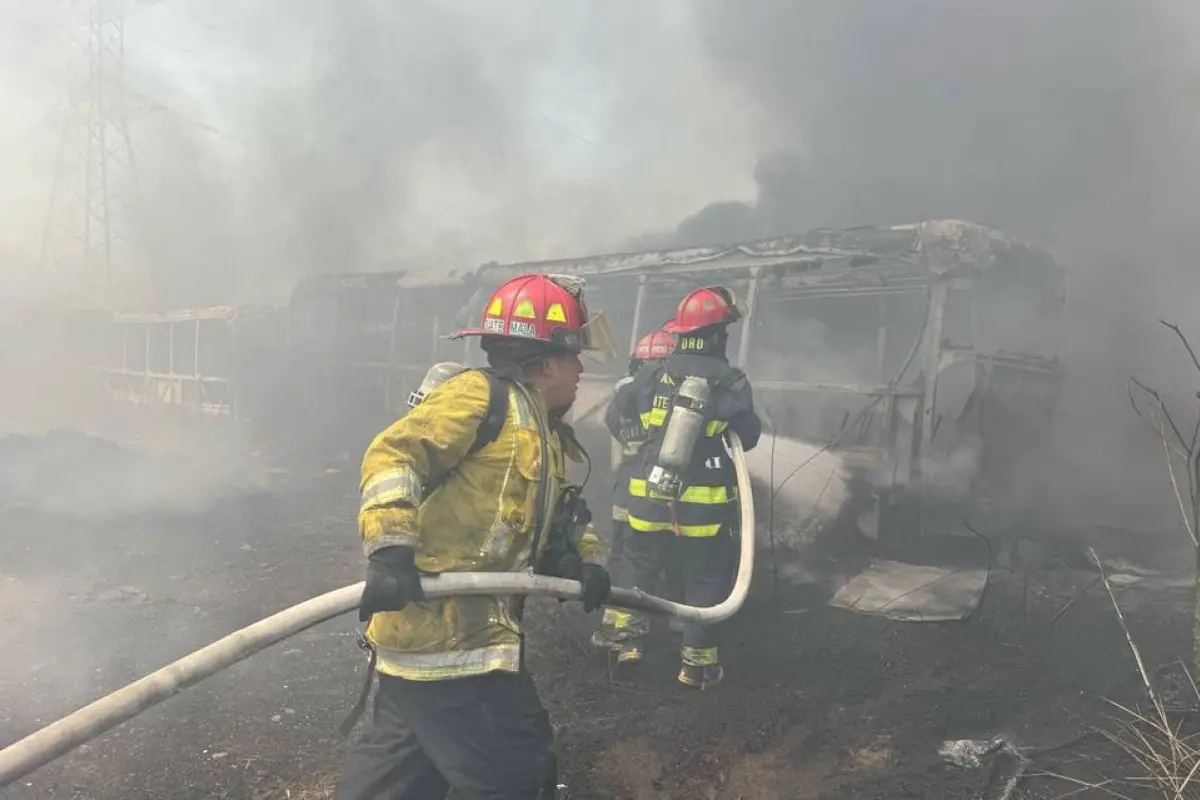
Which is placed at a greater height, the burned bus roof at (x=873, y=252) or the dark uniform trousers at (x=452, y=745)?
the burned bus roof at (x=873, y=252)

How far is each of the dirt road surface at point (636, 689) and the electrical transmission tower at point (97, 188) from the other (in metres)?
19.1

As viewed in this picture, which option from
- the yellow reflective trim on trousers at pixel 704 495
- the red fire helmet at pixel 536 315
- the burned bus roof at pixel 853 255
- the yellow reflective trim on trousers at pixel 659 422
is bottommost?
the yellow reflective trim on trousers at pixel 704 495

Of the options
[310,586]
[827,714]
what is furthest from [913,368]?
[310,586]

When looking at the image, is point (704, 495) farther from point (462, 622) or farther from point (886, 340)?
point (886, 340)

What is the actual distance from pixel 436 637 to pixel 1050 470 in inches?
288

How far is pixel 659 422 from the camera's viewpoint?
4.45 metres

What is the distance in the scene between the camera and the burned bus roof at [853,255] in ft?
20.7

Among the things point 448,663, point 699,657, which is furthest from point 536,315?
point 699,657

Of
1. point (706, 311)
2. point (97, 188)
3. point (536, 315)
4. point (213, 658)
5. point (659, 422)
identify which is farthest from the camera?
point (97, 188)

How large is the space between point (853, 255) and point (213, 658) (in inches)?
236

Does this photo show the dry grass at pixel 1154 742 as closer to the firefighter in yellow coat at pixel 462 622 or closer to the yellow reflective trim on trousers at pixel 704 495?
the yellow reflective trim on trousers at pixel 704 495

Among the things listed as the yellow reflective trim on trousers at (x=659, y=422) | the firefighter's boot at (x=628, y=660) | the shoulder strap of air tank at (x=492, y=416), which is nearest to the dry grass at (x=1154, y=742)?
the yellow reflective trim on trousers at (x=659, y=422)

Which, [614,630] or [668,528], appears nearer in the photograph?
[668,528]

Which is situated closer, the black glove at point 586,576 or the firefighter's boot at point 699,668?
the black glove at point 586,576
